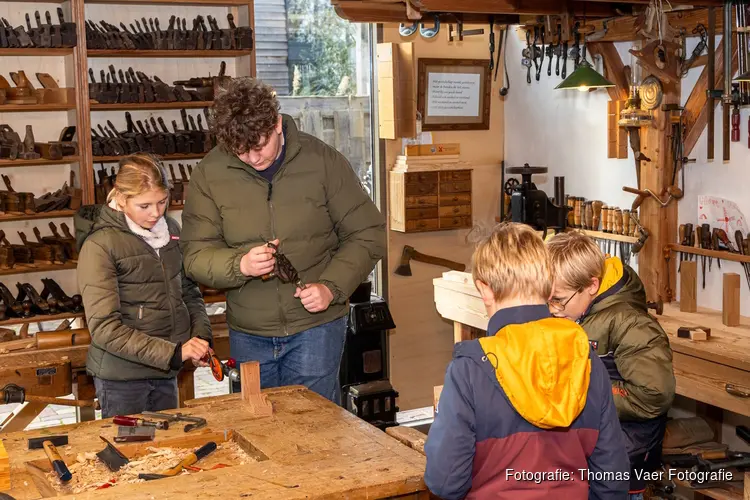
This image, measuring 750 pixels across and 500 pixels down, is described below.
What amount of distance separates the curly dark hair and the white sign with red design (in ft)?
8.68

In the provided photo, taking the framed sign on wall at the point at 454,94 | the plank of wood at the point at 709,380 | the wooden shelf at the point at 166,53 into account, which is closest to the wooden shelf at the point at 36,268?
the wooden shelf at the point at 166,53

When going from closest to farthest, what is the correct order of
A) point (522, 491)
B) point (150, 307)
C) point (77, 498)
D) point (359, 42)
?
point (522, 491)
point (77, 498)
point (150, 307)
point (359, 42)

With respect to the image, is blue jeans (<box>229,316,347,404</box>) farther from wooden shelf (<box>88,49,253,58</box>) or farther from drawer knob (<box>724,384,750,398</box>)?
wooden shelf (<box>88,49,253,58</box>)

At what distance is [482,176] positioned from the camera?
6621 mm

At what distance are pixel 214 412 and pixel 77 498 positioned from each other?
31.4 inches

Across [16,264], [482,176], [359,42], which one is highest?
[359,42]

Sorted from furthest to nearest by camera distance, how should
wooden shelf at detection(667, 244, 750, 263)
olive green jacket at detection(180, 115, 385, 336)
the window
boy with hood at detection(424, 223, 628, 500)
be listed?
1. the window
2. wooden shelf at detection(667, 244, 750, 263)
3. olive green jacket at detection(180, 115, 385, 336)
4. boy with hood at detection(424, 223, 628, 500)

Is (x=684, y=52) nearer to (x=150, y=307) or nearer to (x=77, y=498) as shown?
(x=150, y=307)

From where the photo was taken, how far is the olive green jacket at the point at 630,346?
113 inches

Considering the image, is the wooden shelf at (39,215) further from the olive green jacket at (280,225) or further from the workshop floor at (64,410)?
the olive green jacket at (280,225)

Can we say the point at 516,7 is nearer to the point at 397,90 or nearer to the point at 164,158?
the point at 397,90

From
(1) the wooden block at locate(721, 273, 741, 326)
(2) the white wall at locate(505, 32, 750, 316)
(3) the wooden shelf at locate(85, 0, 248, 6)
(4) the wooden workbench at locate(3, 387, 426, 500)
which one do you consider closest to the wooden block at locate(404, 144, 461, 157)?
(2) the white wall at locate(505, 32, 750, 316)

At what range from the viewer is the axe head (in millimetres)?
6367

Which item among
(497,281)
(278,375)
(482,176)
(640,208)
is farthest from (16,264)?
(497,281)
